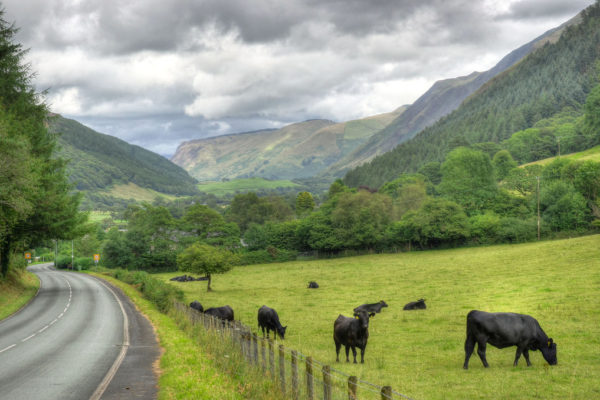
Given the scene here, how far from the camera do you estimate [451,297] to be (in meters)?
37.3

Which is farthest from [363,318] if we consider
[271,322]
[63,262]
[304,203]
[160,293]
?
[304,203]

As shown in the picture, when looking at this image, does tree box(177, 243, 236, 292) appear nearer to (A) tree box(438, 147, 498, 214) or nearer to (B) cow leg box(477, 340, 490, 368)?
(B) cow leg box(477, 340, 490, 368)

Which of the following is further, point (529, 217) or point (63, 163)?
point (529, 217)

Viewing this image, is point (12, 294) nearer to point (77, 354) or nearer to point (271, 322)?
point (77, 354)

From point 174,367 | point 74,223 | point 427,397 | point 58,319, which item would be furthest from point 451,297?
point 74,223


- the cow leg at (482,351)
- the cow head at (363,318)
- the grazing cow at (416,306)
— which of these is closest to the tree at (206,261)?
the grazing cow at (416,306)

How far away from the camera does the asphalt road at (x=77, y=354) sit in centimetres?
1365

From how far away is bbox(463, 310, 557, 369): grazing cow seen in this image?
17.1 metres

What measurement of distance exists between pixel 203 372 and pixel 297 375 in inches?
193

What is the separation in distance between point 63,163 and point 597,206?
85.6m

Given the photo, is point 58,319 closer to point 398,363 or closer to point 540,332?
point 398,363

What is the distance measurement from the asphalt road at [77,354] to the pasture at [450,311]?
765 centimetres

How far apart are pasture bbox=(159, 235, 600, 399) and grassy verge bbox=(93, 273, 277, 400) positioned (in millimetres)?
4622

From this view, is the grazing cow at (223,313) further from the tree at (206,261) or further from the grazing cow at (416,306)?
the tree at (206,261)
